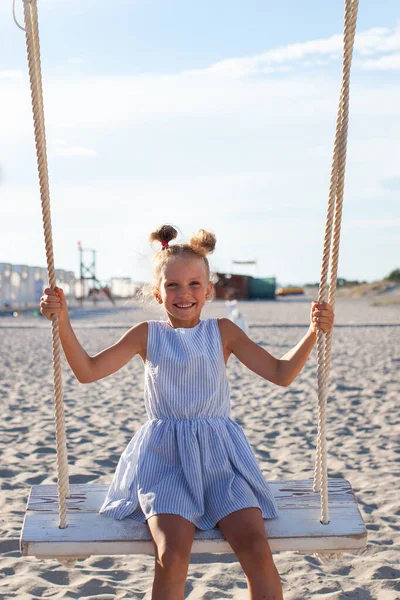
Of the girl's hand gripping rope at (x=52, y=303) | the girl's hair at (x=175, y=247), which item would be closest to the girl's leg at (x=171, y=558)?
the girl's hand gripping rope at (x=52, y=303)

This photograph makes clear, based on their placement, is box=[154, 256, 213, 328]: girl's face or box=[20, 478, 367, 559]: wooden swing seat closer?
box=[20, 478, 367, 559]: wooden swing seat

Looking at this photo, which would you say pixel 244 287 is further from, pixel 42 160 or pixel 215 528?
pixel 215 528

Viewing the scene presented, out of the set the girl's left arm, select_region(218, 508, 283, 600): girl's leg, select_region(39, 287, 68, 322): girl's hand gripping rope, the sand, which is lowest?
the sand

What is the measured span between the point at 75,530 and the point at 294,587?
1.06 m

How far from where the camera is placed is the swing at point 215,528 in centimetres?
228

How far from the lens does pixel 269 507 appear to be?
2.47 m

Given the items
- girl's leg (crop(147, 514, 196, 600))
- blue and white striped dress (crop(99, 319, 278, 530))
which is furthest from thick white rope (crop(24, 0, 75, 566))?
girl's leg (crop(147, 514, 196, 600))

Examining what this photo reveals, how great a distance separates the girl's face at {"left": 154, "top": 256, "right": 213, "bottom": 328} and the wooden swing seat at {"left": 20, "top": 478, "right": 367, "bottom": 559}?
72cm

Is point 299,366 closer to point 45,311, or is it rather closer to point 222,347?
point 222,347

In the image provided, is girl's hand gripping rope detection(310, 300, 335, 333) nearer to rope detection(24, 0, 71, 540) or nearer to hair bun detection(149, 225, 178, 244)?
hair bun detection(149, 225, 178, 244)

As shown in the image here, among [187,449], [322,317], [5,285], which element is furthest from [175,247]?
[5,285]

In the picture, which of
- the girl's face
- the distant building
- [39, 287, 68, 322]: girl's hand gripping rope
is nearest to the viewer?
[39, 287, 68, 322]: girl's hand gripping rope

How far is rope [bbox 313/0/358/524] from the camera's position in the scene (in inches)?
98.3

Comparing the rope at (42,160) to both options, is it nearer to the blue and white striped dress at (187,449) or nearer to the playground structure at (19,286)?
the blue and white striped dress at (187,449)
